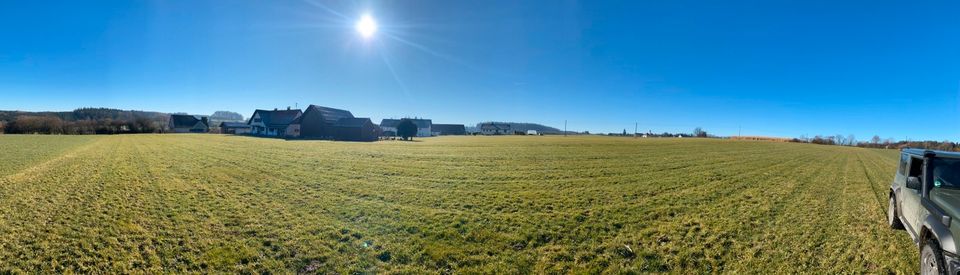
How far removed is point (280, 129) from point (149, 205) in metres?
57.1

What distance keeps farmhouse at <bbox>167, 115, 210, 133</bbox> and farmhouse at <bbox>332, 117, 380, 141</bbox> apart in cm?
5505

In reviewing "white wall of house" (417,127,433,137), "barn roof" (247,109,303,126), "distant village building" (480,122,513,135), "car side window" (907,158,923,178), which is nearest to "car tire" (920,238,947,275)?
"car side window" (907,158,923,178)

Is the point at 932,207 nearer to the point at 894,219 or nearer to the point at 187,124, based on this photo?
the point at 894,219

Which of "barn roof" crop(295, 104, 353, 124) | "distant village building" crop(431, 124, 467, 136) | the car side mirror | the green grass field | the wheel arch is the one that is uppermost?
"barn roof" crop(295, 104, 353, 124)

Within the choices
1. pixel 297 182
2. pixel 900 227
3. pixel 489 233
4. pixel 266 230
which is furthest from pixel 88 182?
pixel 900 227

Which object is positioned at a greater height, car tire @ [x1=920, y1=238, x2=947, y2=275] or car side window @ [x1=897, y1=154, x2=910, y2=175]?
car side window @ [x1=897, y1=154, x2=910, y2=175]

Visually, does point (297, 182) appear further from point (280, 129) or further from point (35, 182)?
point (280, 129)

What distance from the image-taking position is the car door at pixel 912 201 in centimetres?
567

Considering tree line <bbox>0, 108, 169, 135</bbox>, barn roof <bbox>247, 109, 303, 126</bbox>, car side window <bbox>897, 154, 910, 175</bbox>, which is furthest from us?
barn roof <bbox>247, 109, 303, 126</bbox>

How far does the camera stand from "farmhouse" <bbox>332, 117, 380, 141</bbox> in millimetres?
51312

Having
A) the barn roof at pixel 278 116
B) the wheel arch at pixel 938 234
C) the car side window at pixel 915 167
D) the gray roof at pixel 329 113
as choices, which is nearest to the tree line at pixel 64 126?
the barn roof at pixel 278 116

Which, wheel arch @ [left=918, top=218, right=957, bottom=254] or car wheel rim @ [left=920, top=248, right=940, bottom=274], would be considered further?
car wheel rim @ [left=920, top=248, right=940, bottom=274]

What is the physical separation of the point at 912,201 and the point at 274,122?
235 feet

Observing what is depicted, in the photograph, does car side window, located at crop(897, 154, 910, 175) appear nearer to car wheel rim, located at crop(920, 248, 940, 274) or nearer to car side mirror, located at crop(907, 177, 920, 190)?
car side mirror, located at crop(907, 177, 920, 190)
